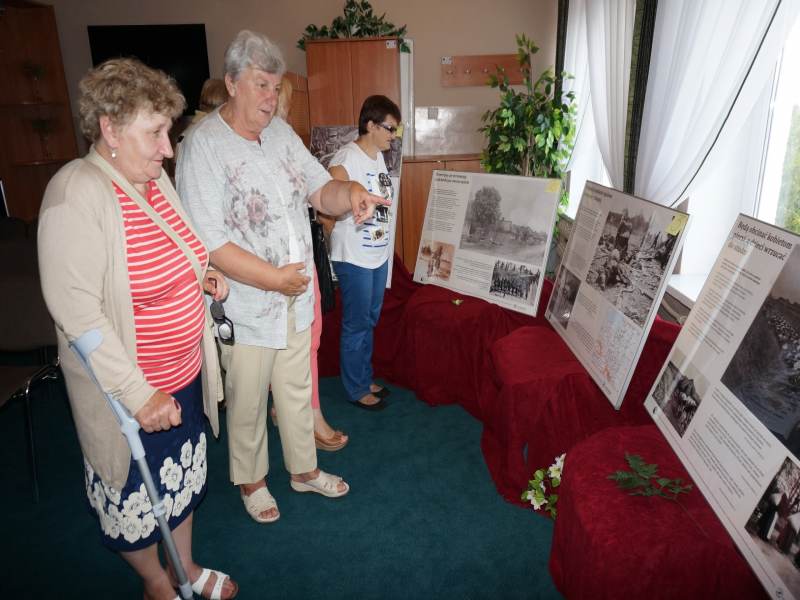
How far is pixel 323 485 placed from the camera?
7.17 feet

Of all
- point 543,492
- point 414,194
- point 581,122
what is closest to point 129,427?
→ point 543,492

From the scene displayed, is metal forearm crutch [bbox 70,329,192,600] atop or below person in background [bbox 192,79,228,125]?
below

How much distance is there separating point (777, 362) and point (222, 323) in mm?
1395

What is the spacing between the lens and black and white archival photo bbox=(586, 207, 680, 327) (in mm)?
1598

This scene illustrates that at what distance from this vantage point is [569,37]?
14.8ft

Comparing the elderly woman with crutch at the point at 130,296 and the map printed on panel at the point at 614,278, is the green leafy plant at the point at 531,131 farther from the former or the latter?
the elderly woman with crutch at the point at 130,296

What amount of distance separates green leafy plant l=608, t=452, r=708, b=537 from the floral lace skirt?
1.11 m

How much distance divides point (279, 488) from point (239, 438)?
44cm

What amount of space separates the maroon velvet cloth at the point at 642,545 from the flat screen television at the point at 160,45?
542 cm

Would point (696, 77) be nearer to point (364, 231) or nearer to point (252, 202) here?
point (364, 231)

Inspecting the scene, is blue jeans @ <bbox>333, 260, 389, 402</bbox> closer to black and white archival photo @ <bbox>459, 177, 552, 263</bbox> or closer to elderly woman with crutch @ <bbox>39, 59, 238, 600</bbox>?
black and white archival photo @ <bbox>459, 177, 552, 263</bbox>

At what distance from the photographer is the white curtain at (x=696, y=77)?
194 centimetres

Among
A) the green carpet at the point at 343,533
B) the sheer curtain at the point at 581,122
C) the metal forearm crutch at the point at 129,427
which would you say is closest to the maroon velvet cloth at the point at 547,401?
the green carpet at the point at 343,533

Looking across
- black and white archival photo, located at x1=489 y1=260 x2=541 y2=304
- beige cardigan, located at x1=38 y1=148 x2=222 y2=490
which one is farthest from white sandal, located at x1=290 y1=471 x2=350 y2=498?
black and white archival photo, located at x1=489 y1=260 x2=541 y2=304
